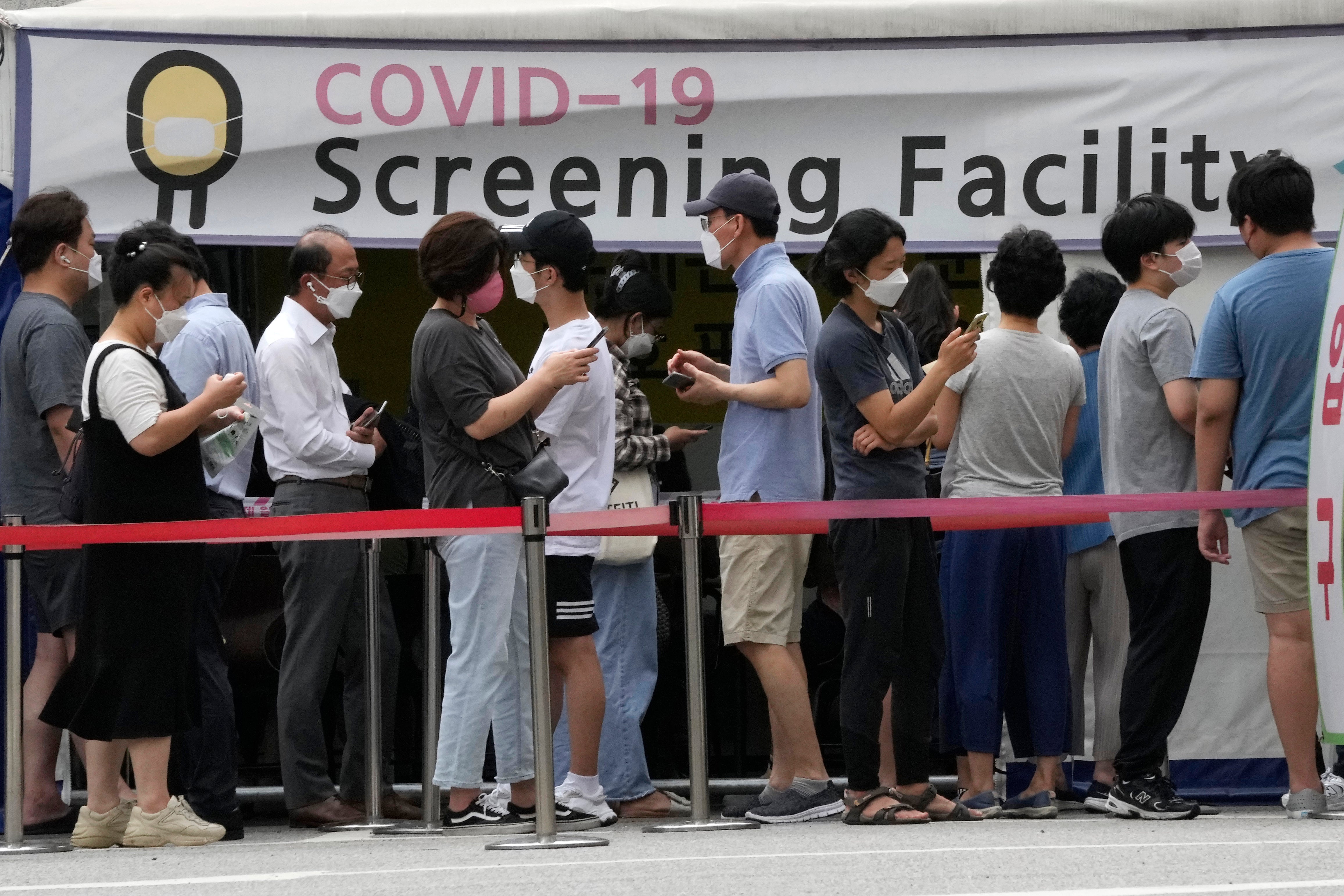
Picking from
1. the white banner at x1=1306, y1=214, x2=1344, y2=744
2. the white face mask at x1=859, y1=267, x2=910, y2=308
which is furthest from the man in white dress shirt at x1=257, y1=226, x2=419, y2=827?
the white banner at x1=1306, y1=214, x2=1344, y2=744

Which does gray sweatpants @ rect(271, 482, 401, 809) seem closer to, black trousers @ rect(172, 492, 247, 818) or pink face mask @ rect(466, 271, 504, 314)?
black trousers @ rect(172, 492, 247, 818)

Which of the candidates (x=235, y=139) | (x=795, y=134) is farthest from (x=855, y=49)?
(x=235, y=139)

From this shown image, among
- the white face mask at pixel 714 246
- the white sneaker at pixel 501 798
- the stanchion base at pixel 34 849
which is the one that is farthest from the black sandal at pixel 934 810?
the stanchion base at pixel 34 849

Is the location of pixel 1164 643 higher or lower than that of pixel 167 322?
lower

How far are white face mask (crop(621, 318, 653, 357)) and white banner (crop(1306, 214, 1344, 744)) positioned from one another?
7.34 ft

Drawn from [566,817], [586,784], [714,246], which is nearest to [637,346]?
[714,246]

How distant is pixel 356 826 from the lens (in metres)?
5.48

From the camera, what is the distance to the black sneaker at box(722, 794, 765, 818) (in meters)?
5.17

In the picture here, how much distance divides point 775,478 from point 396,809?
1692 mm

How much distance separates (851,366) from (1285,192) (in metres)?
1.23

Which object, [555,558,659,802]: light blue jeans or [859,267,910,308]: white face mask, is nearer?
[859,267,910,308]: white face mask

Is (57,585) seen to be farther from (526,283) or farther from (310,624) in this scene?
(526,283)

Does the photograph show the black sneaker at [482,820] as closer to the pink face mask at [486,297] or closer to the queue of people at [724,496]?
the queue of people at [724,496]

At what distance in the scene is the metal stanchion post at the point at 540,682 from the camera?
426 cm
